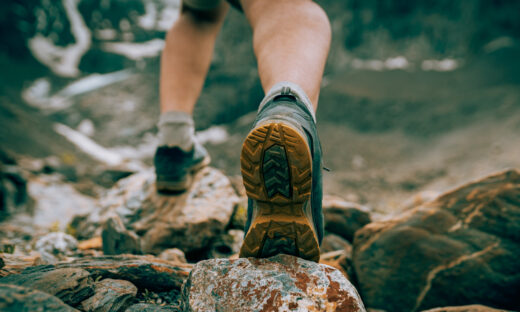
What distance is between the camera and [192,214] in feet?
5.49

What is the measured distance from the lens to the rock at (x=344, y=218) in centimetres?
189

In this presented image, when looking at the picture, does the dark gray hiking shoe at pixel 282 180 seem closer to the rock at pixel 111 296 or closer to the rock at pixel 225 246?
the rock at pixel 111 296

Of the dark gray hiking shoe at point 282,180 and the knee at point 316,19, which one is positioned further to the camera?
the knee at point 316,19

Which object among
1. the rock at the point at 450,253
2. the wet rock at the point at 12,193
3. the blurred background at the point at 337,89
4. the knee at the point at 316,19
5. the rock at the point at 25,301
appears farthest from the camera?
the blurred background at the point at 337,89

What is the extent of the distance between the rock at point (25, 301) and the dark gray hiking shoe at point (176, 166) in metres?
1.01

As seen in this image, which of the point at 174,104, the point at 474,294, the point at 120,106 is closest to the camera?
the point at 474,294

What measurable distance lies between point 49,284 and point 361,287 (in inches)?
41.0

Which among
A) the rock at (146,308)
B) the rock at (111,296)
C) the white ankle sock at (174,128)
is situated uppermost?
the white ankle sock at (174,128)

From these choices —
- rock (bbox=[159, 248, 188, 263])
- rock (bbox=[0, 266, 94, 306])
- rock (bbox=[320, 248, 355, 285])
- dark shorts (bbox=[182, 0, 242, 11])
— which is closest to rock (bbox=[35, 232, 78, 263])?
rock (bbox=[159, 248, 188, 263])

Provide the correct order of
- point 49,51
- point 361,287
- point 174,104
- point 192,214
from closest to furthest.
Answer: point 361,287 → point 174,104 → point 192,214 → point 49,51

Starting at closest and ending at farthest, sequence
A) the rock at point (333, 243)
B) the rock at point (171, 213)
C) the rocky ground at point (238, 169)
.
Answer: the rocky ground at point (238, 169) < the rock at point (171, 213) < the rock at point (333, 243)

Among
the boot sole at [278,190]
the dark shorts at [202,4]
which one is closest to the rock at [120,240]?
the boot sole at [278,190]

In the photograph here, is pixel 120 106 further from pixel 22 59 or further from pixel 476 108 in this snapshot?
pixel 476 108

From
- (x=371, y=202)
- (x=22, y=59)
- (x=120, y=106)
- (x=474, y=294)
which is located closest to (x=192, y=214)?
(x=474, y=294)
